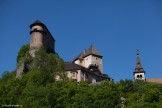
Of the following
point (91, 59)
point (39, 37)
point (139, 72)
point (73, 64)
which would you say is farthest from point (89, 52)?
point (39, 37)

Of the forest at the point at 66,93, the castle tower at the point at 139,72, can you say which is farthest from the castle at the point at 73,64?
the forest at the point at 66,93

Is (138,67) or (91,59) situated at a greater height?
(91,59)

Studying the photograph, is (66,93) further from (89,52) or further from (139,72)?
(139,72)

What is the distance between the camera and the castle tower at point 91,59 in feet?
324

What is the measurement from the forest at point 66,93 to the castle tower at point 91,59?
19.8 meters

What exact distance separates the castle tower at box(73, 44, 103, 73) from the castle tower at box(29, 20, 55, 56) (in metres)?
14.2

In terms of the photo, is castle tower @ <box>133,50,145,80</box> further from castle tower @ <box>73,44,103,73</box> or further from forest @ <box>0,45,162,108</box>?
forest @ <box>0,45,162,108</box>

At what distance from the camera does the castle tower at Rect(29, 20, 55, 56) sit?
83.1m

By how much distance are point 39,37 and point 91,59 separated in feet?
67.8

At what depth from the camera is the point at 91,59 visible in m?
101

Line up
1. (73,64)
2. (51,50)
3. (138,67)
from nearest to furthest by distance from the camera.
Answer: (51,50) → (73,64) → (138,67)

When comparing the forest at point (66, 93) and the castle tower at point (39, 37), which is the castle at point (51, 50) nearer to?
the castle tower at point (39, 37)

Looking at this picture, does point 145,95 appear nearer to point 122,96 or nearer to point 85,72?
point 122,96

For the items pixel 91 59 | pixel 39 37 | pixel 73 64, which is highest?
pixel 39 37
